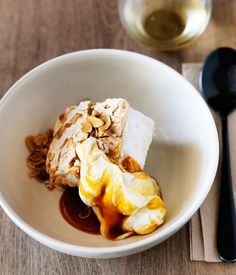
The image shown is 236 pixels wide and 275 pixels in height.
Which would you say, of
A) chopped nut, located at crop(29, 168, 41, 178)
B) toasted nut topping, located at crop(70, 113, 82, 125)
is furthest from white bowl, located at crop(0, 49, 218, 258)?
toasted nut topping, located at crop(70, 113, 82, 125)

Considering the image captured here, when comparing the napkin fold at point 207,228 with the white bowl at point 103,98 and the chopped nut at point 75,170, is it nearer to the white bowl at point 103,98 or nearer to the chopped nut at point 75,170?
the white bowl at point 103,98

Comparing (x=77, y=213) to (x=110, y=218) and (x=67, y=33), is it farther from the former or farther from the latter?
(x=67, y=33)

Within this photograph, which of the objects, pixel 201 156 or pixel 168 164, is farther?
pixel 168 164

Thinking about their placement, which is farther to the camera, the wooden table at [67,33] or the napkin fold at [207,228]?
the wooden table at [67,33]

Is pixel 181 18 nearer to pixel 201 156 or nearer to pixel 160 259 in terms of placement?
pixel 201 156

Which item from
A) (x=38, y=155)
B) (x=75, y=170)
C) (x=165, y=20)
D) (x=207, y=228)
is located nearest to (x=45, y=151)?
(x=38, y=155)

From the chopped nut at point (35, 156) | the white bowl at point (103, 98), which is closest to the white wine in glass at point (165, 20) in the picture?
the white bowl at point (103, 98)

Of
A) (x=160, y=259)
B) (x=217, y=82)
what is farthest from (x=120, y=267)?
(x=217, y=82)
